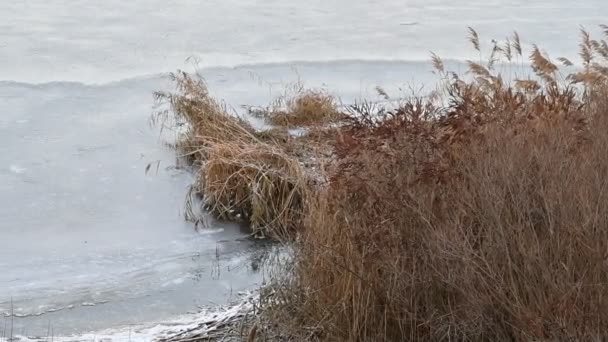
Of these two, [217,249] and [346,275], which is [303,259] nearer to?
[346,275]

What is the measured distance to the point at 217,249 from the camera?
220 inches

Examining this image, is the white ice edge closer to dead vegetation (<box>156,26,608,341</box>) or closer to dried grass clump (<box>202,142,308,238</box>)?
dead vegetation (<box>156,26,608,341</box>)

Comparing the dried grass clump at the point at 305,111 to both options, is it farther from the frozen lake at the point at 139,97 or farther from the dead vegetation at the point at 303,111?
the frozen lake at the point at 139,97

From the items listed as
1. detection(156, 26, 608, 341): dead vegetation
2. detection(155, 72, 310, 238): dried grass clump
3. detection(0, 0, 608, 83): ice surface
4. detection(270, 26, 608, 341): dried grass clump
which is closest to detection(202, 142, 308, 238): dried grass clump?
detection(155, 72, 310, 238): dried grass clump

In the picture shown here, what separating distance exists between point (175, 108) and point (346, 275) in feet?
13.0

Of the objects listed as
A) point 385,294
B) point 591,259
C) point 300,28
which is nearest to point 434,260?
point 385,294

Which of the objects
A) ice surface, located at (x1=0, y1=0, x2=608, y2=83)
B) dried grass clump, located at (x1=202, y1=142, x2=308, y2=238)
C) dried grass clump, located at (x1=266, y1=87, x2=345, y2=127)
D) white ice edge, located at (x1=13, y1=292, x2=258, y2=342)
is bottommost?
white ice edge, located at (x1=13, y1=292, x2=258, y2=342)

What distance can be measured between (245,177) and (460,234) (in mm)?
Result: 2812

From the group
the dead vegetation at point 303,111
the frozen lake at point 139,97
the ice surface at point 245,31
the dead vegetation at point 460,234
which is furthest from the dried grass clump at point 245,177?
the ice surface at point 245,31

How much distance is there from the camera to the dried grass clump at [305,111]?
288 inches

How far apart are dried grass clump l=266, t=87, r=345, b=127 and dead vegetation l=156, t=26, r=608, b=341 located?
283cm

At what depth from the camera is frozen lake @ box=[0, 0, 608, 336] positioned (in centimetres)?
513

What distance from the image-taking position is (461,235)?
328 centimetres

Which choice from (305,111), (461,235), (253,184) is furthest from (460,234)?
(305,111)
